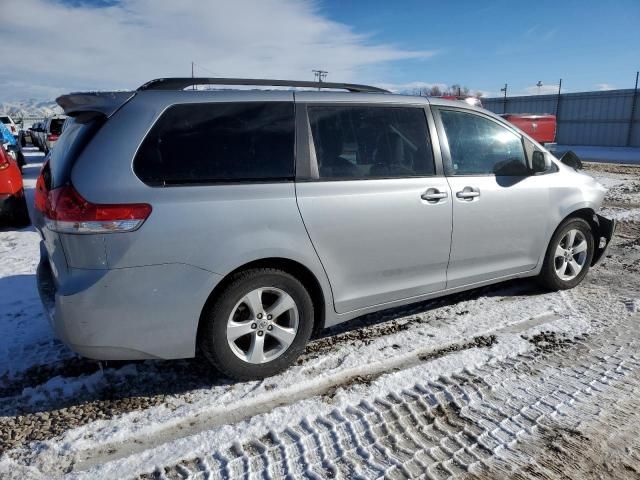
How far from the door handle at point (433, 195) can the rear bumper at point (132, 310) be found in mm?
1635

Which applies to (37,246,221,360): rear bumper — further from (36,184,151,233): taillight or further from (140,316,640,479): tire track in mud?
(140,316,640,479): tire track in mud

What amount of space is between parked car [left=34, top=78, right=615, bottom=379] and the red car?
15.0 feet

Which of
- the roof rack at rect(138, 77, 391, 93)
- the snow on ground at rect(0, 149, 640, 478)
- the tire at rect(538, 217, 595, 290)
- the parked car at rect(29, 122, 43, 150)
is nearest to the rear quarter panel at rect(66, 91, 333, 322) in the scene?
the roof rack at rect(138, 77, 391, 93)

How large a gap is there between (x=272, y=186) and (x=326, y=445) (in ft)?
4.95

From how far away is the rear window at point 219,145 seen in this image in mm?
2818

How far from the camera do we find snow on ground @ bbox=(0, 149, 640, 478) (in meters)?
2.46

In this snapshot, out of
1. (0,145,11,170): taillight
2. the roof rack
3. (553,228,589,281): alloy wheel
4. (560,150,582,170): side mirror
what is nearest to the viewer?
the roof rack

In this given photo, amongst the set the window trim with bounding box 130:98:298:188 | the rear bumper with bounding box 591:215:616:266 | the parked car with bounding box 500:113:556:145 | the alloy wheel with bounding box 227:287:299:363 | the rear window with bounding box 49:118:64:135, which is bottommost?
the alloy wheel with bounding box 227:287:299:363

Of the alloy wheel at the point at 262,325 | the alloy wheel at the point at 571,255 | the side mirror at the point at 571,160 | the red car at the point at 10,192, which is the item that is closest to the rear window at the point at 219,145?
the alloy wheel at the point at 262,325

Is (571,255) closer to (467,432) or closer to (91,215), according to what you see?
(467,432)

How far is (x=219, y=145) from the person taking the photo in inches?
117

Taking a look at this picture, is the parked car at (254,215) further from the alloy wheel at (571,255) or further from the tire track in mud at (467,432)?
the alloy wheel at (571,255)

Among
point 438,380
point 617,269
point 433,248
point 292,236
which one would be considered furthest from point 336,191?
point 617,269

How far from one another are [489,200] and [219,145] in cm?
221
